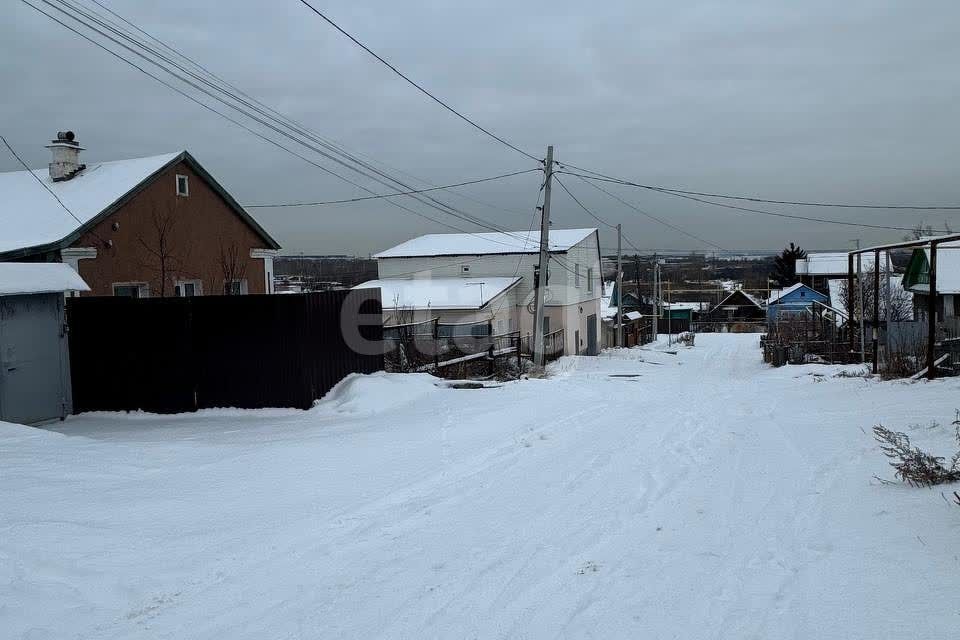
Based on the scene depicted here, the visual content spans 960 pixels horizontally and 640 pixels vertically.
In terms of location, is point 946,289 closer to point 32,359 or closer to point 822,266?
point 32,359

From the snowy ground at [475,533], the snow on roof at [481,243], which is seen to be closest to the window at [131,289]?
the snowy ground at [475,533]

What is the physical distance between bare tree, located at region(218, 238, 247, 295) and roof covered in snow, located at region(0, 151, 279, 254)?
123 cm

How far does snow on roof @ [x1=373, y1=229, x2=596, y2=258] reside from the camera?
114 ft

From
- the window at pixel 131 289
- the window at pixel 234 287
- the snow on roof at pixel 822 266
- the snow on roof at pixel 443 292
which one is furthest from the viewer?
the snow on roof at pixel 822 266

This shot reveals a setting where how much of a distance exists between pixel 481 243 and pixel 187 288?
20521 mm

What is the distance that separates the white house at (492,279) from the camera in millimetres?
29984

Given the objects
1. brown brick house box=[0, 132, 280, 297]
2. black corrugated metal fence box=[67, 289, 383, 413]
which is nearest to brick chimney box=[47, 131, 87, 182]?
brown brick house box=[0, 132, 280, 297]

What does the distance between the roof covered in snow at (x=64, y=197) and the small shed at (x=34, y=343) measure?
335cm

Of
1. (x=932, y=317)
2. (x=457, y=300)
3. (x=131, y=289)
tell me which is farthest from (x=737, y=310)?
(x=131, y=289)

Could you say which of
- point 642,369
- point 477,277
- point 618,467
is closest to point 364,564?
point 618,467

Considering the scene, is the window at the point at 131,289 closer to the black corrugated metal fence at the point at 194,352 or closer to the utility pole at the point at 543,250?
the black corrugated metal fence at the point at 194,352

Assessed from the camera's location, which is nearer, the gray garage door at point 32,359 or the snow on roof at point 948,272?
the gray garage door at point 32,359

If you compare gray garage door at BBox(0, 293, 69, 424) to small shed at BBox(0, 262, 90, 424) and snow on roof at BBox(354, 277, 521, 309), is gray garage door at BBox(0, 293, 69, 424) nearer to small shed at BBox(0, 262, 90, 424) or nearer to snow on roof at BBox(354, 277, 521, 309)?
small shed at BBox(0, 262, 90, 424)

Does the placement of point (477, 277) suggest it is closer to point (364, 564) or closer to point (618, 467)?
point (618, 467)
